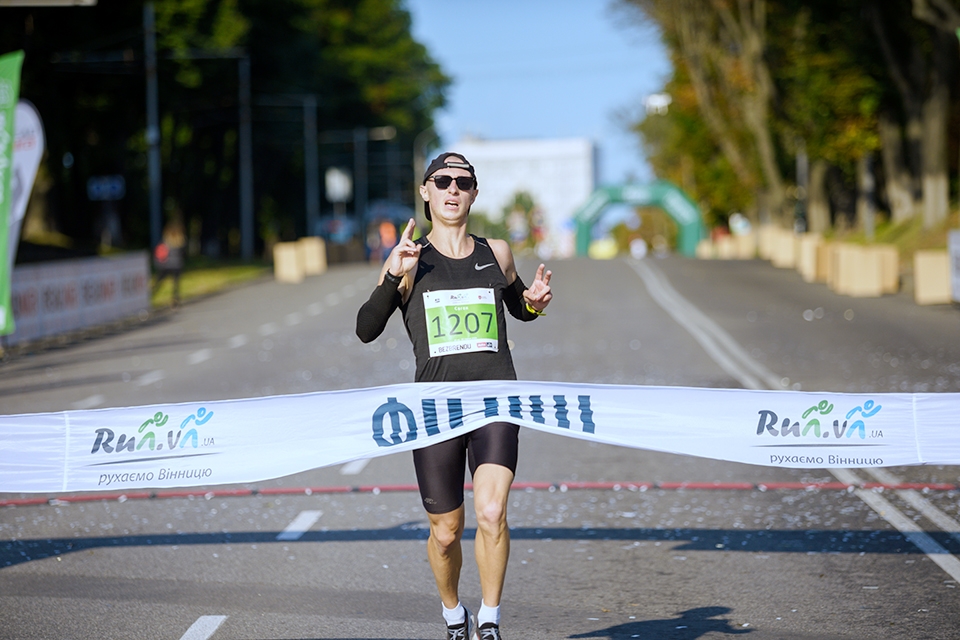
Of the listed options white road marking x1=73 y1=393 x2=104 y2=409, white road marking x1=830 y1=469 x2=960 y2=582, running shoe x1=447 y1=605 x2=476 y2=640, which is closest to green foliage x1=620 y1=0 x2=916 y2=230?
white road marking x1=73 y1=393 x2=104 y2=409

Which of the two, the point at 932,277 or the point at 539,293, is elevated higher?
the point at 539,293

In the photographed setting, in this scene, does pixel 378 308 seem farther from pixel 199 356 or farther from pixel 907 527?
pixel 199 356

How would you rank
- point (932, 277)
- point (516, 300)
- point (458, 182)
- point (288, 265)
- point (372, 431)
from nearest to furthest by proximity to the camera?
1. point (458, 182)
2. point (516, 300)
3. point (372, 431)
4. point (932, 277)
5. point (288, 265)

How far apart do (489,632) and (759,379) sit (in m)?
11.5

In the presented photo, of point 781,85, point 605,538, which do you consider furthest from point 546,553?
point 781,85

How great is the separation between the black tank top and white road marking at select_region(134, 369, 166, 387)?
1221cm

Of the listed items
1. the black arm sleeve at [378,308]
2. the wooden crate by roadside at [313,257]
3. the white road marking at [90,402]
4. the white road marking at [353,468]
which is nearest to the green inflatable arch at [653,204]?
the wooden crate by roadside at [313,257]

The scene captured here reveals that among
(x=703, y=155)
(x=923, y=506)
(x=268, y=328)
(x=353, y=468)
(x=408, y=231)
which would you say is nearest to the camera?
(x=408, y=231)

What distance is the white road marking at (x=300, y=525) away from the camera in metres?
8.54

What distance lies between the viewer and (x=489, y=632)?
5.45 m

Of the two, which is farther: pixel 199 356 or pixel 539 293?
pixel 199 356

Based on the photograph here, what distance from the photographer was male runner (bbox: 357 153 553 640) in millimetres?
5531

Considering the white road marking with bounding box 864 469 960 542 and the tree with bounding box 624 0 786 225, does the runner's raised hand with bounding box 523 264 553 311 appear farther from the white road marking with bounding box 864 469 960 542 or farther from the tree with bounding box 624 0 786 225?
the tree with bounding box 624 0 786 225

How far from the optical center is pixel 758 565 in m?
7.57
